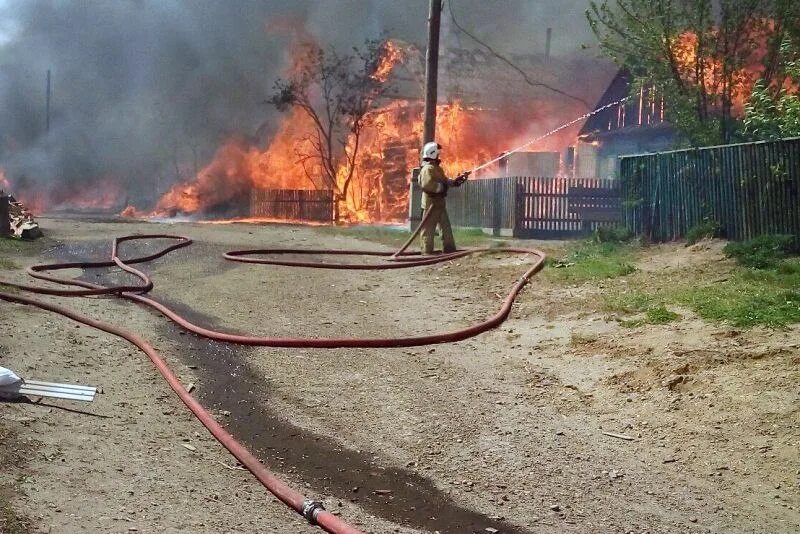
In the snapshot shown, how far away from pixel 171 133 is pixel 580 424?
28905 millimetres

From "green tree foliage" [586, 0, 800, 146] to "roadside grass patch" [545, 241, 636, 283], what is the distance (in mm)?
2439

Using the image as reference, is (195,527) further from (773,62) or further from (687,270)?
(773,62)

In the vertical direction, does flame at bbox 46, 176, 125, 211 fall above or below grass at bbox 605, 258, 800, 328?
above

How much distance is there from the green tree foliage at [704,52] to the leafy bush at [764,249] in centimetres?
341

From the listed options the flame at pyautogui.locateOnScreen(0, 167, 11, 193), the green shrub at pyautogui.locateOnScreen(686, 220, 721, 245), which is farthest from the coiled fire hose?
the flame at pyautogui.locateOnScreen(0, 167, 11, 193)

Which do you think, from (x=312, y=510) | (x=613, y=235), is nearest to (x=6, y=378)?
(x=312, y=510)

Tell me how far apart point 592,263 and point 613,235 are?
2.91 meters

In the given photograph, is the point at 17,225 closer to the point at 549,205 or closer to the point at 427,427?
the point at 549,205

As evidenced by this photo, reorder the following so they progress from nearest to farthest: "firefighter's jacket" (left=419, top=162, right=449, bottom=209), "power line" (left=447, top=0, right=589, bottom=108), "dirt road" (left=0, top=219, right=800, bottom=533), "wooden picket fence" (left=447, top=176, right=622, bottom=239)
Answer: "dirt road" (left=0, top=219, right=800, bottom=533), "firefighter's jacket" (left=419, top=162, right=449, bottom=209), "wooden picket fence" (left=447, top=176, right=622, bottom=239), "power line" (left=447, top=0, right=589, bottom=108)

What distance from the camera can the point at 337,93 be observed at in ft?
95.1

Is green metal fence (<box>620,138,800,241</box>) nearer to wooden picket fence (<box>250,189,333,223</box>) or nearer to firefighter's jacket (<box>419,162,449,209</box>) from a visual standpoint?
firefighter's jacket (<box>419,162,449,209</box>)

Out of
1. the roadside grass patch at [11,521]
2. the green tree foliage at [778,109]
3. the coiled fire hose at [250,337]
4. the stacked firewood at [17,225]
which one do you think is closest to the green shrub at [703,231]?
the green tree foliage at [778,109]

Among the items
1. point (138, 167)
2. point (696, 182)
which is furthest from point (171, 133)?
point (696, 182)

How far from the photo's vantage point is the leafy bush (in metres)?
8.95
